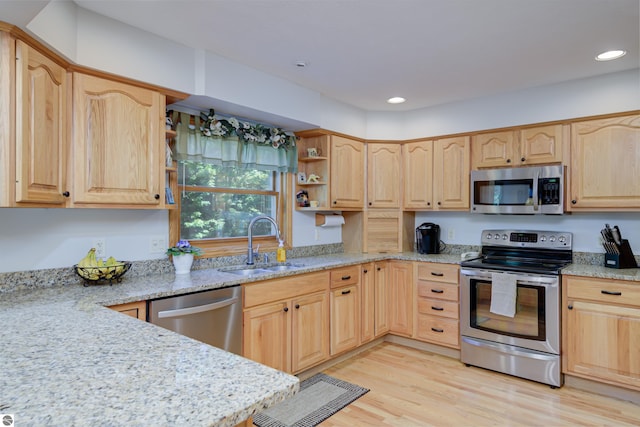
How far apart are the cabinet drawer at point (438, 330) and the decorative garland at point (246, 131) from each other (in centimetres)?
206

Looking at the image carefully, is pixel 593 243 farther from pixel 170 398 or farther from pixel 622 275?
pixel 170 398

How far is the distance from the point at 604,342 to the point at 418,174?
208cm

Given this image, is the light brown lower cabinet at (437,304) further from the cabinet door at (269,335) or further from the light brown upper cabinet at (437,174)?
the cabinet door at (269,335)

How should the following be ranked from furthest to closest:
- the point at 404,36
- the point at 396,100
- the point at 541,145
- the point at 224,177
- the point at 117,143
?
the point at 396,100
the point at 541,145
the point at 224,177
the point at 404,36
the point at 117,143

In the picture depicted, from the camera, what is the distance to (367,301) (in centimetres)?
363

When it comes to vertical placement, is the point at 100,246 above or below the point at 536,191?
below

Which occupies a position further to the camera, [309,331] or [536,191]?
[536,191]

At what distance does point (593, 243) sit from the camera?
3.30 metres

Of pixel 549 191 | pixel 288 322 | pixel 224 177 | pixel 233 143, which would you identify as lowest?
pixel 288 322

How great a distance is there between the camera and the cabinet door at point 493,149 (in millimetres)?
3506

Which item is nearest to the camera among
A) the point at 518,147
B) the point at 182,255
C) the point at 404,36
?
the point at 404,36

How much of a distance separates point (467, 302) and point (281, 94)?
2.34 metres

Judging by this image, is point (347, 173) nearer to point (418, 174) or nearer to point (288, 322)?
point (418, 174)

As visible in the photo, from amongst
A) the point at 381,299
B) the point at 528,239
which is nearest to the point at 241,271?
the point at 381,299
